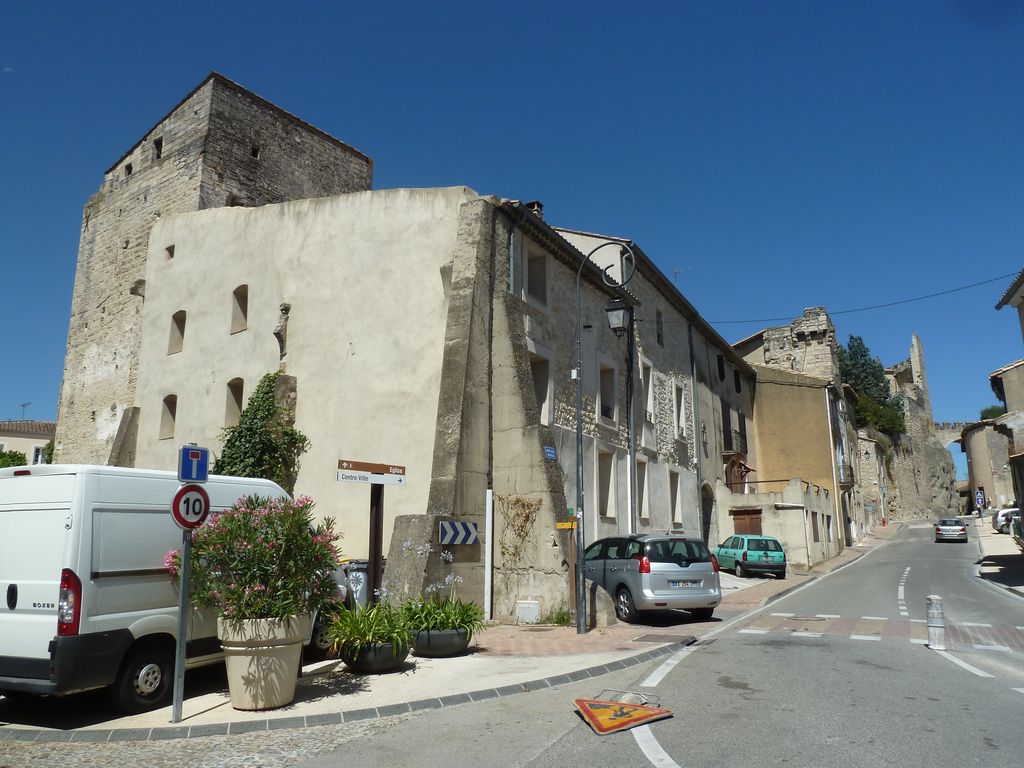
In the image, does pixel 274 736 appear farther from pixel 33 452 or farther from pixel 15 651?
pixel 33 452

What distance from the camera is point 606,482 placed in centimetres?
1998

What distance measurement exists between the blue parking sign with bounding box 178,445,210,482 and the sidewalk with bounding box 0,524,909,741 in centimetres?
209

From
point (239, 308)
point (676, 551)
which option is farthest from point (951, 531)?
point (239, 308)

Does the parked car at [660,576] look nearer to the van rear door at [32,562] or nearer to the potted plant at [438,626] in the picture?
the potted plant at [438,626]

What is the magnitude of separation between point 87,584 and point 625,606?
9565 mm

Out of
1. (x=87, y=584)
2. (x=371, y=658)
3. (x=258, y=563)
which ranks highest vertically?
(x=258, y=563)

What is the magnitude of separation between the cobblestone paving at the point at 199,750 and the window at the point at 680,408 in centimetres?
2025

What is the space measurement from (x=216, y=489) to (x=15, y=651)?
2268mm

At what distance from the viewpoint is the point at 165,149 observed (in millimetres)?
25688

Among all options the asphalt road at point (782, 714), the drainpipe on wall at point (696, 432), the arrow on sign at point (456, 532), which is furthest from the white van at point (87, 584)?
the drainpipe on wall at point (696, 432)

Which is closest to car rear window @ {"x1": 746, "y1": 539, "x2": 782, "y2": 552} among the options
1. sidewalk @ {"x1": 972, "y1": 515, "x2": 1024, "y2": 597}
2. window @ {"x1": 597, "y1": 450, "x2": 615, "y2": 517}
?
sidewalk @ {"x1": 972, "y1": 515, "x2": 1024, "y2": 597}

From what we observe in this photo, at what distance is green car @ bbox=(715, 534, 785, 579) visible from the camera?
918 inches

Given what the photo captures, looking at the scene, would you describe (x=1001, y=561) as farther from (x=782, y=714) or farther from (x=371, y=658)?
(x=371, y=658)

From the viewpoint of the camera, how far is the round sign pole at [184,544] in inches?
255
